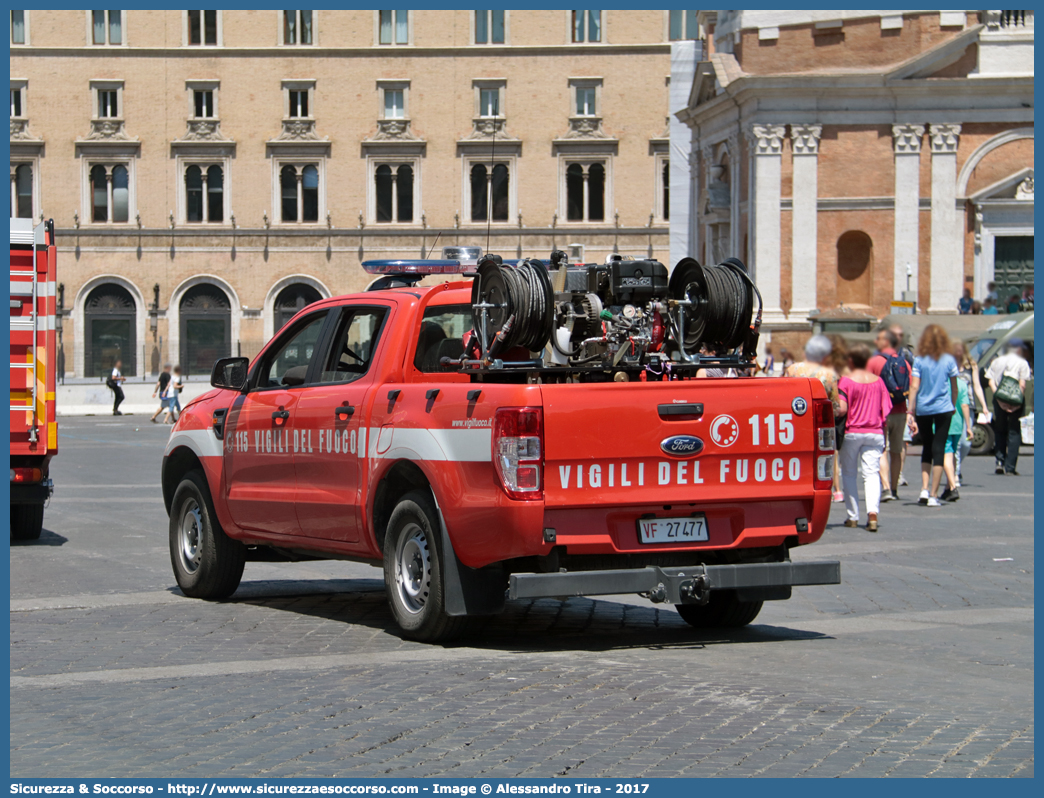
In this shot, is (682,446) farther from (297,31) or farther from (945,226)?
(297,31)

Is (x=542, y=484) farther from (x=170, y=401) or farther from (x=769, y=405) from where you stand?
(x=170, y=401)

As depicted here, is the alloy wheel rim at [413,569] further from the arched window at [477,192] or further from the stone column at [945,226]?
the arched window at [477,192]

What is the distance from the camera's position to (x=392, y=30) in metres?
66.1

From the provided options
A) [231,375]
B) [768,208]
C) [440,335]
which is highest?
[768,208]

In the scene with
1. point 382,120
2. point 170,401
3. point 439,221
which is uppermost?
point 382,120

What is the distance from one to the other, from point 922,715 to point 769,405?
6.98ft

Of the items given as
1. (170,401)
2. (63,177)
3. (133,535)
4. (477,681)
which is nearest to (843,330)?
(170,401)

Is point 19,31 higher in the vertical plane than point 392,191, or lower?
higher

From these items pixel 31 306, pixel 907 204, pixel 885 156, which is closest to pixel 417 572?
pixel 31 306

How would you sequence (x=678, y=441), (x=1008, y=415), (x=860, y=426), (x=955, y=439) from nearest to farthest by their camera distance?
(x=678, y=441), (x=860, y=426), (x=955, y=439), (x=1008, y=415)

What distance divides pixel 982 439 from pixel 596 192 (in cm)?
4229

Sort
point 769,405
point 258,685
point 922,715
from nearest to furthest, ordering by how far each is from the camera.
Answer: point 922,715, point 258,685, point 769,405

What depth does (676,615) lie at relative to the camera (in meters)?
9.68

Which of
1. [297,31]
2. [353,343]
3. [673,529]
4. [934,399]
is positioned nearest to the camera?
[673,529]
